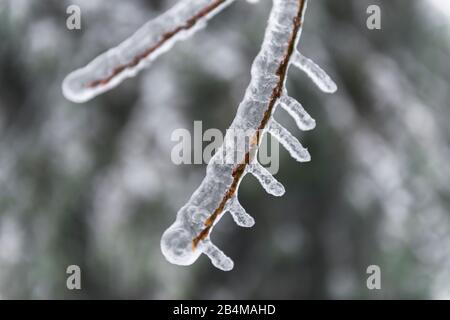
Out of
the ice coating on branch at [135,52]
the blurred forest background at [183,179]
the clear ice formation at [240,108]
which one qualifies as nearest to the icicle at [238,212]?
the clear ice formation at [240,108]

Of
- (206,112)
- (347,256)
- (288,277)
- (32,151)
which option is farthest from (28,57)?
(347,256)

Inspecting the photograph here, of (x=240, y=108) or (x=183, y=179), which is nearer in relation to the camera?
(x=240, y=108)

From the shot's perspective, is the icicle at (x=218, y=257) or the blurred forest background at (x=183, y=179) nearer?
the icicle at (x=218, y=257)

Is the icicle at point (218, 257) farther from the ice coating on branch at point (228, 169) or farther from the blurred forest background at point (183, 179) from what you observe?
Answer: the blurred forest background at point (183, 179)

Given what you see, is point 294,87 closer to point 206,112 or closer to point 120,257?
point 206,112

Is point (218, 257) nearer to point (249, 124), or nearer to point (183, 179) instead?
point (249, 124)

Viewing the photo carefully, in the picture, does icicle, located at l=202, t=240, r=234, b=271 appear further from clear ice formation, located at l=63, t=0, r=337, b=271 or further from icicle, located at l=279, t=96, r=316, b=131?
icicle, located at l=279, t=96, r=316, b=131

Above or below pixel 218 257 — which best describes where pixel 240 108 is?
above

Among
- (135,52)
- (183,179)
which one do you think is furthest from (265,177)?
(183,179)
